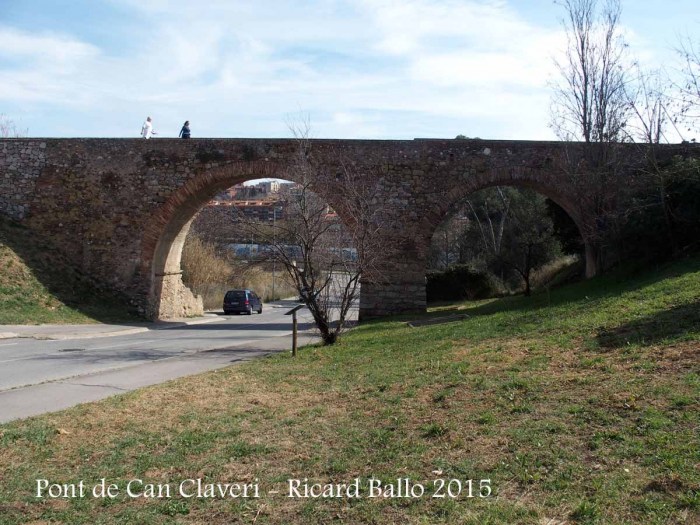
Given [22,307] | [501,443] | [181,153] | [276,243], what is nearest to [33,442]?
[501,443]

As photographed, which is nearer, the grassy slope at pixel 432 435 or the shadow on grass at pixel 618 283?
the grassy slope at pixel 432 435

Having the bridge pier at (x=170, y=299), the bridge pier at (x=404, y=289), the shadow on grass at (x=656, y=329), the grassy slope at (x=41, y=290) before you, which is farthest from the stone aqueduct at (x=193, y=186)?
the shadow on grass at (x=656, y=329)

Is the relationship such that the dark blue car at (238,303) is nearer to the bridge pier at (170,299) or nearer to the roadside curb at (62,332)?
the bridge pier at (170,299)

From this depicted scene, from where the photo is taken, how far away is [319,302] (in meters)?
13.6

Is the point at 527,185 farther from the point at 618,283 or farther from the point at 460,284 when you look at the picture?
the point at 460,284

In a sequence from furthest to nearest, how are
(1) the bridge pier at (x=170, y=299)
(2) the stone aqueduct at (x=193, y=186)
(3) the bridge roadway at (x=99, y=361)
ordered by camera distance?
(1) the bridge pier at (x=170, y=299)
(2) the stone aqueduct at (x=193, y=186)
(3) the bridge roadway at (x=99, y=361)

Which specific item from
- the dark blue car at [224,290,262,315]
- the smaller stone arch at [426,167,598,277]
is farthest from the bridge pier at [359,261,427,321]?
the dark blue car at [224,290,262,315]

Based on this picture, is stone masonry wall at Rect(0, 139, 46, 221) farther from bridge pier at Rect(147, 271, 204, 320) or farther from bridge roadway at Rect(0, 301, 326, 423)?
bridge roadway at Rect(0, 301, 326, 423)

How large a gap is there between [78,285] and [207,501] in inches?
726

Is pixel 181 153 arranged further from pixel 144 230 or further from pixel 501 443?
pixel 501 443

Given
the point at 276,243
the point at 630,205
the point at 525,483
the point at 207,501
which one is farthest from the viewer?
the point at 630,205

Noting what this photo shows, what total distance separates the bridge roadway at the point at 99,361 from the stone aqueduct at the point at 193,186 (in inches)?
147

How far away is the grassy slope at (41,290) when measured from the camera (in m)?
19.0

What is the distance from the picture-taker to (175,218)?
859 inches
